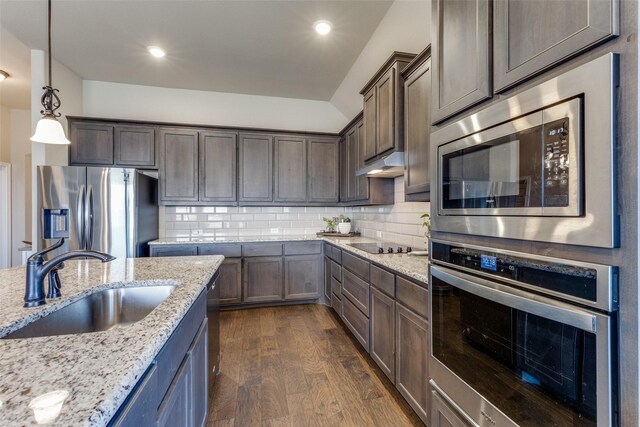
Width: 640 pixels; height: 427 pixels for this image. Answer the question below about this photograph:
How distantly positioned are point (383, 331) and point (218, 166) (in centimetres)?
286

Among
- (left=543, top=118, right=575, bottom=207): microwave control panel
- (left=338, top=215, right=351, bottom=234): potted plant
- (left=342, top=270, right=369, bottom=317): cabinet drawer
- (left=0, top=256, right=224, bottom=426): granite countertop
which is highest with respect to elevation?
(left=543, top=118, right=575, bottom=207): microwave control panel

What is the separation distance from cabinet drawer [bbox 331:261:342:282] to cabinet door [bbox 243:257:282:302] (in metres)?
0.71

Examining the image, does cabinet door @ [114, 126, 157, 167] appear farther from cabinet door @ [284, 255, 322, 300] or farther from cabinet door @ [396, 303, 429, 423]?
cabinet door @ [396, 303, 429, 423]

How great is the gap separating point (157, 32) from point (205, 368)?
294cm

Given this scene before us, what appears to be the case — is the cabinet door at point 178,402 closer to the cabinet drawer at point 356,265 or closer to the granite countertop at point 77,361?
the granite countertop at point 77,361

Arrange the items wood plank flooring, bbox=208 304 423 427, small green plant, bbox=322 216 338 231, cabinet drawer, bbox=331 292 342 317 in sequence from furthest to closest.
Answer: small green plant, bbox=322 216 338 231
cabinet drawer, bbox=331 292 342 317
wood plank flooring, bbox=208 304 423 427

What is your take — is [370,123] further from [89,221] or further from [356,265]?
[89,221]

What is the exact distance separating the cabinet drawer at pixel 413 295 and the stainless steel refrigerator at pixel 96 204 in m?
2.77

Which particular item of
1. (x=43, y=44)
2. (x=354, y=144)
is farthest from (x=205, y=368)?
(x=43, y=44)

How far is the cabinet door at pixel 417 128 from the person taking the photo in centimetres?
186

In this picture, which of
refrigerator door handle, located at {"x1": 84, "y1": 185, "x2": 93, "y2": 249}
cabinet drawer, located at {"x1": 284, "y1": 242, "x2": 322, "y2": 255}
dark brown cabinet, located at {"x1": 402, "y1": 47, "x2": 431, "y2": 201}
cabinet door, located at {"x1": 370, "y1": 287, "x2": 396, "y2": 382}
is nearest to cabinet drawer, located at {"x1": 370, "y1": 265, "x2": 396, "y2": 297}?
cabinet door, located at {"x1": 370, "y1": 287, "x2": 396, "y2": 382}

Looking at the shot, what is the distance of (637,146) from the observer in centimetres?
62

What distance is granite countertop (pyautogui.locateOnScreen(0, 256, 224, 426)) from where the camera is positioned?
0.50 m

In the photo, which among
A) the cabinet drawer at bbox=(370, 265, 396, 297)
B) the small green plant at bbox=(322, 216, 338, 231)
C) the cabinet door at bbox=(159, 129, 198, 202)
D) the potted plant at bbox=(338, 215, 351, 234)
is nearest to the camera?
the cabinet drawer at bbox=(370, 265, 396, 297)
